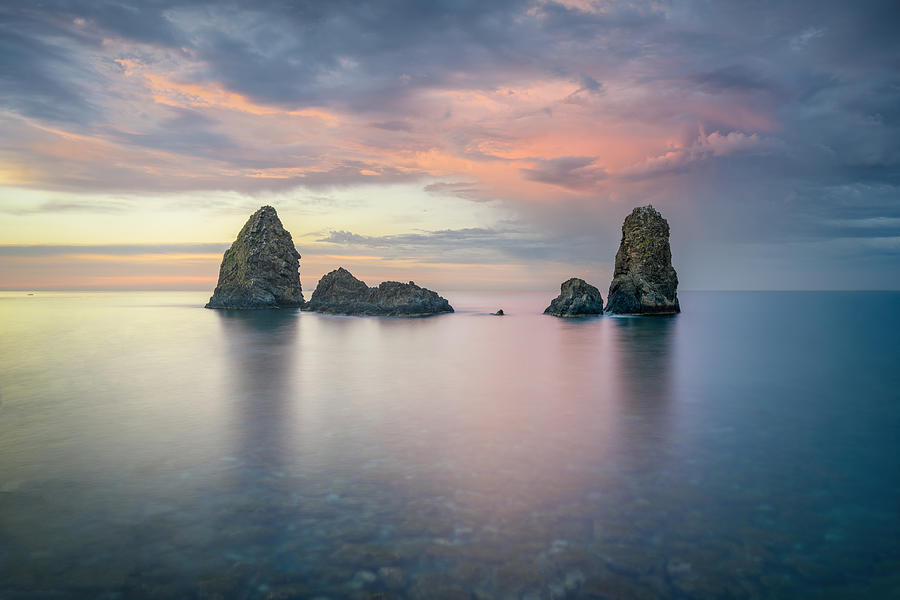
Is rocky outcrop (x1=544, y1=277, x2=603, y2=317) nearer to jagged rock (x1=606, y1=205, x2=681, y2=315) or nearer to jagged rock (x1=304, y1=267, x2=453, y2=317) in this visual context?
jagged rock (x1=606, y1=205, x2=681, y2=315)

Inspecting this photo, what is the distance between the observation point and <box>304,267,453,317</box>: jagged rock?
84.8m

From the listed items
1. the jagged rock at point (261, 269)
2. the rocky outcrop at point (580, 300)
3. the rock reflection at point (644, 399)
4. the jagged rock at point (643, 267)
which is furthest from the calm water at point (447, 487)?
the jagged rock at point (261, 269)

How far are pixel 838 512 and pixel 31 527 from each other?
50.5 ft

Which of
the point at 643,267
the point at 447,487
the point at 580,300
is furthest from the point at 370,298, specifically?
the point at 447,487

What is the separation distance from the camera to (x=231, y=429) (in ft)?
55.2

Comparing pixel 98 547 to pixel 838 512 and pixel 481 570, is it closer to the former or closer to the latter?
pixel 481 570

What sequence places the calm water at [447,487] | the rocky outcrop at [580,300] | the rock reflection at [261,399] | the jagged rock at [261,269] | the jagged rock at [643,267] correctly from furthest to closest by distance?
the jagged rock at [261,269], the jagged rock at [643,267], the rocky outcrop at [580,300], the rock reflection at [261,399], the calm water at [447,487]

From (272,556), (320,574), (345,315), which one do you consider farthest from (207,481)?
(345,315)

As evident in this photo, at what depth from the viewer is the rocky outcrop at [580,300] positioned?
275 ft

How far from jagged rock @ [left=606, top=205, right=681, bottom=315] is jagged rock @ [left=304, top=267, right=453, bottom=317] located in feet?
106

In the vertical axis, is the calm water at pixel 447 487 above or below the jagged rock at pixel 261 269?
below

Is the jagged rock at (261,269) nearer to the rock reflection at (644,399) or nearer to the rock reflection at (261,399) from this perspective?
the rock reflection at (261,399)

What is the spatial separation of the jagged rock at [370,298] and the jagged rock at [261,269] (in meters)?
8.56

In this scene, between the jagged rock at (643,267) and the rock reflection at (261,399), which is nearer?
the rock reflection at (261,399)
